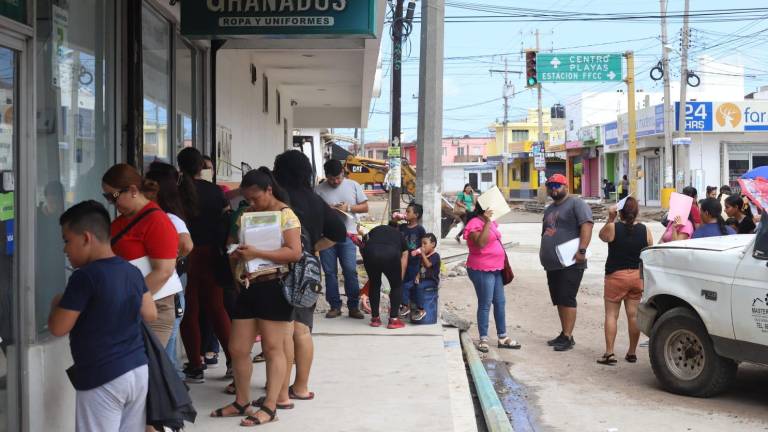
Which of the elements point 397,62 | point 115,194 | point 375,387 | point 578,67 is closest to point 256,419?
point 375,387

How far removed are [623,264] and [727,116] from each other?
33.7m

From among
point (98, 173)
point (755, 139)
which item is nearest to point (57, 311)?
point (98, 173)

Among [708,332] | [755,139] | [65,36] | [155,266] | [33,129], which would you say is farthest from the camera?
[755,139]

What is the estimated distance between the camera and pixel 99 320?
3941 mm

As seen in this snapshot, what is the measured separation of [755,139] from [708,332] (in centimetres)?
3624

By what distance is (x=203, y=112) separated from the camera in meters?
10.1

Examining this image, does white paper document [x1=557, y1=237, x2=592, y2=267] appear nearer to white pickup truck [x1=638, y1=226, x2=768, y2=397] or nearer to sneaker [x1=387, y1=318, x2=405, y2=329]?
white pickup truck [x1=638, y1=226, x2=768, y2=397]

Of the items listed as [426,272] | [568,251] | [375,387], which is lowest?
[375,387]

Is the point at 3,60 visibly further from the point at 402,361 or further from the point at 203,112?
the point at 203,112

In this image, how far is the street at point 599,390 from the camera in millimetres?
7047

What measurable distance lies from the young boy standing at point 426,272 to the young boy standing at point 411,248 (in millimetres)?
48

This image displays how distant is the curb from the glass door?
10.5 feet

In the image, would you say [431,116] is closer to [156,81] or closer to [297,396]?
[156,81]

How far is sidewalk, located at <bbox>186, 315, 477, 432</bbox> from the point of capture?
5973mm
